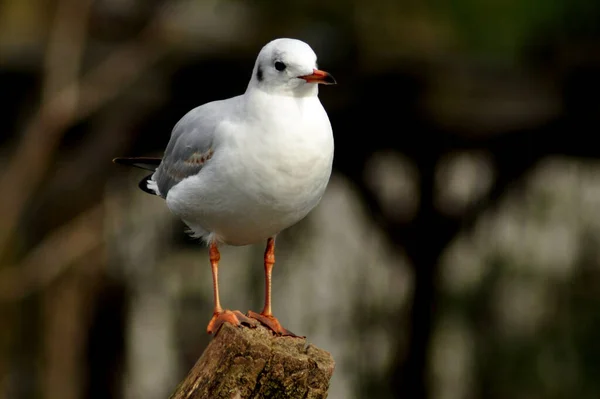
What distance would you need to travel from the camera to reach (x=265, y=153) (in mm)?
2604

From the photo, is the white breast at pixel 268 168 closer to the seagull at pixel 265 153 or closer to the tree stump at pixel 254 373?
the seagull at pixel 265 153

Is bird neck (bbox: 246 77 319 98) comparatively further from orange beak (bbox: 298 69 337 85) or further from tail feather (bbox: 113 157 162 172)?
tail feather (bbox: 113 157 162 172)

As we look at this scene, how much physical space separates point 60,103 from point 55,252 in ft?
2.23

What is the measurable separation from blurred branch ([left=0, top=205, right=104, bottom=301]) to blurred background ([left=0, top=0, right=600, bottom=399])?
1 cm

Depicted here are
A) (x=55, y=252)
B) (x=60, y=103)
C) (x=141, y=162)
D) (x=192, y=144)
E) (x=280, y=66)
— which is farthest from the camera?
(x=55, y=252)

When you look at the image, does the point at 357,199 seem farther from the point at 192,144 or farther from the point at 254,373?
the point at 254,373

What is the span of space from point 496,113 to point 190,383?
8.68ft

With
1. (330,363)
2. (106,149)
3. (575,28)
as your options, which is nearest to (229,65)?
(106,149)

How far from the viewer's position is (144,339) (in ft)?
19.5

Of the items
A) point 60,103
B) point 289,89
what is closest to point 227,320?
point 289,89

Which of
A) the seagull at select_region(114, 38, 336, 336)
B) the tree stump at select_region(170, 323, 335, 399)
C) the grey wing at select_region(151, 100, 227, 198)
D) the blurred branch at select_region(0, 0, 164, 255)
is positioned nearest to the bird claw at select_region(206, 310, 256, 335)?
the seagull at select_region(114, 38, 336, 336)

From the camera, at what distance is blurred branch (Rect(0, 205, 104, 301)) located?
16.8 ft

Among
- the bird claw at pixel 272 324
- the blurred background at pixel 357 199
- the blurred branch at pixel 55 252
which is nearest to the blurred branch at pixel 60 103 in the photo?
the blurred background at pixel 357 199

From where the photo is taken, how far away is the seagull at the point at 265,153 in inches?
102
